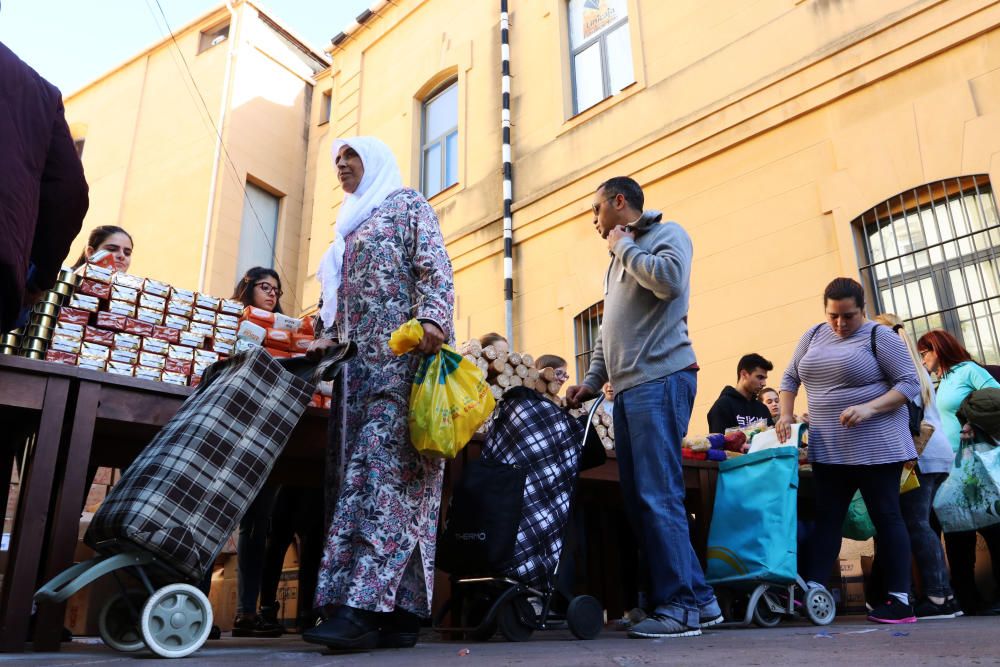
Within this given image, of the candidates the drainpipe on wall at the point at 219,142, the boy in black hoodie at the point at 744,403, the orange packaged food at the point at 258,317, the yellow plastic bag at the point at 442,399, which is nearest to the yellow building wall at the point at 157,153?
the drainpipe on wall at the point at 219,142

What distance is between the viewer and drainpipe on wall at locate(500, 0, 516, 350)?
374 inches

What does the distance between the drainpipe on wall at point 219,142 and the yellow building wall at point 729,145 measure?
15.7 ft

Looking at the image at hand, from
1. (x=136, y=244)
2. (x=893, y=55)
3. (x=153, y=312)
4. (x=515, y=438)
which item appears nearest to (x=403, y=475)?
(x=515, y=438)

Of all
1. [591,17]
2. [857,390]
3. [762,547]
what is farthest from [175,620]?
[591,17]

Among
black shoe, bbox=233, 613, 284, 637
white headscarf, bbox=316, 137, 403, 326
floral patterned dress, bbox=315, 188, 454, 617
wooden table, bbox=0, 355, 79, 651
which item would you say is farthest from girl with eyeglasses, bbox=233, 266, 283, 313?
wooden table, bbox=0, 355, 79, 651

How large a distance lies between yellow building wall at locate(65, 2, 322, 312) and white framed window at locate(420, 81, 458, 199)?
3.95 m

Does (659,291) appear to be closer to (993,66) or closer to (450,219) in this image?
(993,66)

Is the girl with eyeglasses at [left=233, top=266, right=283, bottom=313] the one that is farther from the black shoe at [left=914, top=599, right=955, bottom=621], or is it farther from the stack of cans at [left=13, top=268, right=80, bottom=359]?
the black shoe at [left=914, top=599, right=955, bottom=621]

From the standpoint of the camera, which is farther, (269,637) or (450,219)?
(450,219)

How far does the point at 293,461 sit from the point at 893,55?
6.06m

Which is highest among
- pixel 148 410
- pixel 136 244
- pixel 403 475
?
pixel 136 244

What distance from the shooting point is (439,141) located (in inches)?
460

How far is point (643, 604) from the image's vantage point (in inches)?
154

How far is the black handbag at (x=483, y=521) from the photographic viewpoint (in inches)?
110
